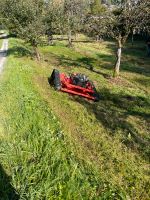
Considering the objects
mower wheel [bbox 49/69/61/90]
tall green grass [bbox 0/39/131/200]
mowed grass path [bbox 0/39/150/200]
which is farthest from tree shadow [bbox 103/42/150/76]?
tall green grass [bbox 0/39/131/200]

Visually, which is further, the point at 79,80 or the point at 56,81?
the point at 56,81

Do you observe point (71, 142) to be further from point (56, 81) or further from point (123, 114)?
point (56, 81)

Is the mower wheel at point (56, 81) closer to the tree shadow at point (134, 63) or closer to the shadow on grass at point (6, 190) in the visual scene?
the shadow on grass at point (6, 190)

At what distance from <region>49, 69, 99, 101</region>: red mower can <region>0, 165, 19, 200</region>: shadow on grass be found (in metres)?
11.4

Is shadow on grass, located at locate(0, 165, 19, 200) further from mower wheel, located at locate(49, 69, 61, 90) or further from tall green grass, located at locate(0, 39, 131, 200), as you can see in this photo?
mower wheel, located at locate(49, 69, 61, 90)

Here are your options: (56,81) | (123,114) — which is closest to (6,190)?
(123,114)

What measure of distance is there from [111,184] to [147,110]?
1000 centimetres

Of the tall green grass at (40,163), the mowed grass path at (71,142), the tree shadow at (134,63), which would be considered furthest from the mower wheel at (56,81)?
the tree shadow at (134,63)

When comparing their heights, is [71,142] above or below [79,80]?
below

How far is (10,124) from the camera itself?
15.3m

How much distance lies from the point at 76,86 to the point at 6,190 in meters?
12.7

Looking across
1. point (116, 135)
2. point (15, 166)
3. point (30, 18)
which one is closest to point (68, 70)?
point (30, 18)

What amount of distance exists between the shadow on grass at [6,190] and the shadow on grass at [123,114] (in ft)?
17.8

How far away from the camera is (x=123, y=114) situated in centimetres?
1912
